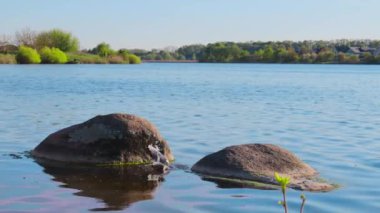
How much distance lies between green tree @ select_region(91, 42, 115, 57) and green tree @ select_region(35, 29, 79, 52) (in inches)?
528

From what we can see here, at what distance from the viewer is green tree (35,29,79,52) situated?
14875cm

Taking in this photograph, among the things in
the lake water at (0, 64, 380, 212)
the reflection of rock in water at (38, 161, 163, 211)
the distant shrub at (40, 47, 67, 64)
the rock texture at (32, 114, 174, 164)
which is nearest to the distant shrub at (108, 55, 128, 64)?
the distant shrub at (40, 47, 67, 64)

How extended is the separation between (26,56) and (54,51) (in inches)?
438

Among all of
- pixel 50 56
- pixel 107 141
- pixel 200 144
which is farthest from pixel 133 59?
pixel 107 141

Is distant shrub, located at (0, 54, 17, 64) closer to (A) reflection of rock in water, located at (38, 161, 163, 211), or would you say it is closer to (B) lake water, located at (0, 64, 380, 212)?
(B) lake water, located at (0, 64, 380, 212)

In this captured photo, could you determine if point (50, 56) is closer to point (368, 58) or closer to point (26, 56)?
point (26, 56)

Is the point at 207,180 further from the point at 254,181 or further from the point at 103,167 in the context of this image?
the point at 103,167

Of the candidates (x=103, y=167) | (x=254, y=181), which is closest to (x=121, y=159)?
(x=103, y=167)

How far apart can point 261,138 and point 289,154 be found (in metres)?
6.67

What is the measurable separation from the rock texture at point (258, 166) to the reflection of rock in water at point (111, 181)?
3.97 feet

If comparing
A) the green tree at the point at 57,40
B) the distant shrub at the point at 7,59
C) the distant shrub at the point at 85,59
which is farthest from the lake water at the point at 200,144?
the green tree at the point at 57,40

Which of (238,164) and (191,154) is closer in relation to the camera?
(238,164)

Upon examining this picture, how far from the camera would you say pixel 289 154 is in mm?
13211

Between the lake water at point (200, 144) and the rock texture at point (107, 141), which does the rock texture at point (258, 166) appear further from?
the rock texture at point (107, 141)
